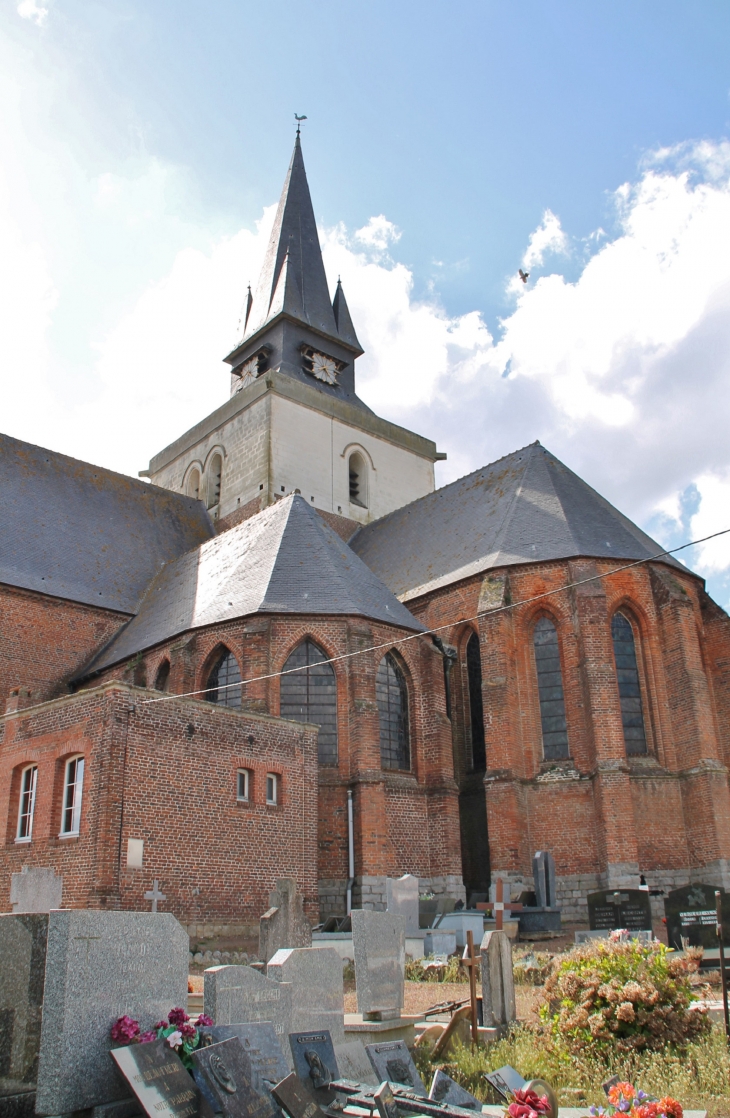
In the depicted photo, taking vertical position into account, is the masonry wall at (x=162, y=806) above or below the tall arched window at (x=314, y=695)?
below

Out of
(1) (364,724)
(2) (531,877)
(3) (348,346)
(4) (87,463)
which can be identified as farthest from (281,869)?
(3) (348,346)

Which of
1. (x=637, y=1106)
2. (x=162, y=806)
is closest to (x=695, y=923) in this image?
(x=637, y=1106)

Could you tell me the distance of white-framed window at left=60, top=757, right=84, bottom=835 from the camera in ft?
51.4

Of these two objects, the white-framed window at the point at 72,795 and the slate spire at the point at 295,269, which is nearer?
the white-framed window at the point at 72,795

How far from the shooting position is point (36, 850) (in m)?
16.0

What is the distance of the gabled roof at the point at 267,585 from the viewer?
21.5m

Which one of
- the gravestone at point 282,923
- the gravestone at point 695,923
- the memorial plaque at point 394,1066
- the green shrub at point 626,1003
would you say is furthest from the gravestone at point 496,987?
the gravestone at point 695,923

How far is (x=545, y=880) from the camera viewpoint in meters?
18.9

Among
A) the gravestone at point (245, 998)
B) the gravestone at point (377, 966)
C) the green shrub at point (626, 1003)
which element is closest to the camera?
the gravestone at point (245, 998)

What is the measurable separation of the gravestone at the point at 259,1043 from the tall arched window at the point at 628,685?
16.7 m

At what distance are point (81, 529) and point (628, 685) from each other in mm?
16178

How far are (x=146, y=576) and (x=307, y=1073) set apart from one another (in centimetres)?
2291

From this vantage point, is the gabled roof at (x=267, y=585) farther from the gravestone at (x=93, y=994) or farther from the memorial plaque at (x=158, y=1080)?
the memorial plaque at (x=158, y=1080)

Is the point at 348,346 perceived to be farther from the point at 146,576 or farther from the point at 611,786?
the point at 611,786
